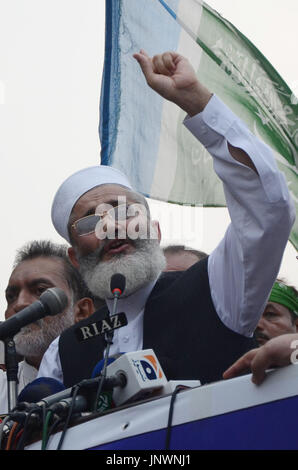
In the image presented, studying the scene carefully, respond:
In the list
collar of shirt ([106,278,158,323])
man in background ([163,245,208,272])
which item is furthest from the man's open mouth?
man in background ([163,245,208,272])

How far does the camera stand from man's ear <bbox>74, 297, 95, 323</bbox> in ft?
17.7

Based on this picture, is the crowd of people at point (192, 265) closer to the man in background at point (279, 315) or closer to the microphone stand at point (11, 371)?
the microphone stand at point (11, 371)

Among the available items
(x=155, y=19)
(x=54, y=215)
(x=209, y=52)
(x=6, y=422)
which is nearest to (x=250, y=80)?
(x=209, y=52)

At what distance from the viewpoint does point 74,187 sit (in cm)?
448

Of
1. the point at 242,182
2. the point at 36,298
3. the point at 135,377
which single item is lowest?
the point at 36,298

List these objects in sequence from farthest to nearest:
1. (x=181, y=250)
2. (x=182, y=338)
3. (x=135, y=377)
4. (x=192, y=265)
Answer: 1. (x=181, y=250)
2. (x=192, y=265)
3. (x=182, y=338)
4. (x=135, y=377)

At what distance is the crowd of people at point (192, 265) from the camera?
3178mm

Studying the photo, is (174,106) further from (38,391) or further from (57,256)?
(38,391)

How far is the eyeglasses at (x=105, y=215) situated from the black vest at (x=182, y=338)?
37 centimetres

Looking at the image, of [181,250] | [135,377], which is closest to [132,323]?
[135,377]

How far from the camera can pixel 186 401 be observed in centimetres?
205

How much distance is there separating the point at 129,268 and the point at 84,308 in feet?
5.30

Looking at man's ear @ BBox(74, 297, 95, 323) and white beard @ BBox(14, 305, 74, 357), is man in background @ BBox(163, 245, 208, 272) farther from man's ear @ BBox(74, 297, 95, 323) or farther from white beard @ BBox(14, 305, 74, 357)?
white beard @ BBox(14, 305, 74, 357)

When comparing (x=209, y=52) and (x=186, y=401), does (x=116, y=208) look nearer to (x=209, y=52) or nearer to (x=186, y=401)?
(x=186, y=401)
